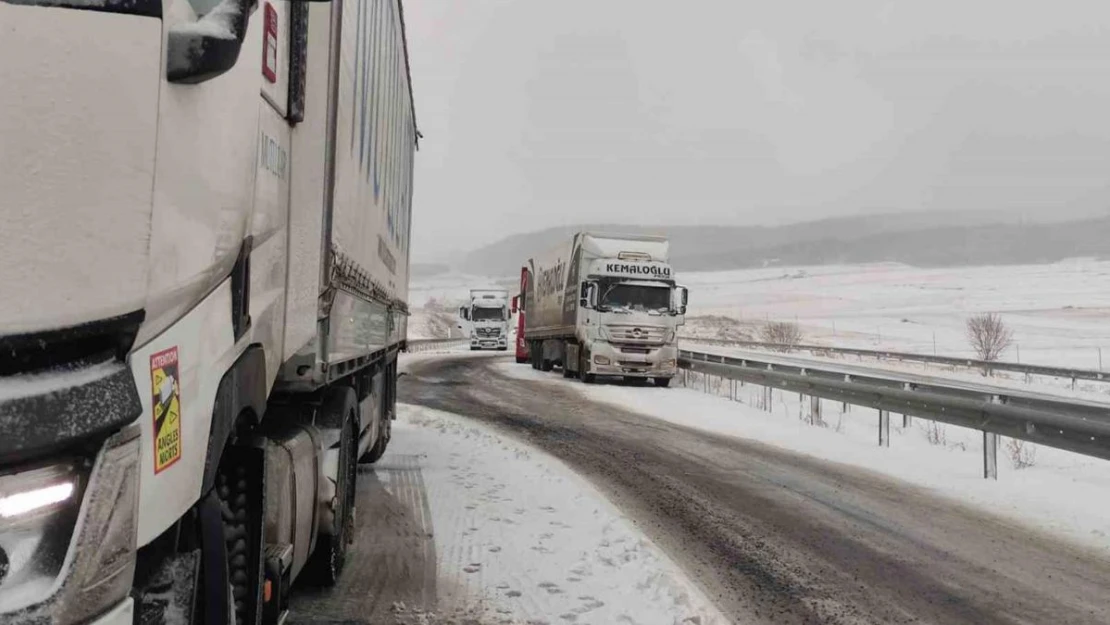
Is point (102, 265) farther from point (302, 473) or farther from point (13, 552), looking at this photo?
point (302, 473)

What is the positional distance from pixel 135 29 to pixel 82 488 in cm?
99

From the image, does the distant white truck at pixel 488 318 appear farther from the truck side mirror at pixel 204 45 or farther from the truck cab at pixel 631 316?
the truck side mirror at pixel 204 45

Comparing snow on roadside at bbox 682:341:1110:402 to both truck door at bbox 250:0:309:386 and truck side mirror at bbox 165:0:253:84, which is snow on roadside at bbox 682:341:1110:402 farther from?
truck side mirror at bbox 165:0:253:84

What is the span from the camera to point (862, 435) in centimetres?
1162

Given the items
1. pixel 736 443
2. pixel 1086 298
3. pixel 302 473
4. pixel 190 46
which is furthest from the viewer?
pixel 1086 298

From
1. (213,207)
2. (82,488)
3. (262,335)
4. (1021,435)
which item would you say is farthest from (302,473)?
(1021,435)

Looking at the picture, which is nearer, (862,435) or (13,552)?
(13,552)

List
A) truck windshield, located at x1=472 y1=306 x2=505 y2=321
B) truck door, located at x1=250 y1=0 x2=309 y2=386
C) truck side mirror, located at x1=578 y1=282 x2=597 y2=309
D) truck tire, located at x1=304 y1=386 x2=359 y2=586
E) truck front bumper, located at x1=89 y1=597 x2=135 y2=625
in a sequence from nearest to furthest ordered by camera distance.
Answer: truck front bumper, located at x1=89 y1=597 x2=135 y2=625
truck door, located at x1=250 y1=0 x2=309 y2=386
truck tire, located at x1=304 y1=386 x2=359 y2=586
truck side mirror, located at x1=578 y1=282 x2=597 y2=309
truck windshield, located at x1=472 y1=306 x2=505 y2=321

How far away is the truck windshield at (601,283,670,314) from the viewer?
64.1 feet

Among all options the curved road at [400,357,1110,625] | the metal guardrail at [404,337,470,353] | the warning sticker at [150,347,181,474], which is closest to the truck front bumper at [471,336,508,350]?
the metal guardrail at [404,337,470,353]

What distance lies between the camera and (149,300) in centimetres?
172

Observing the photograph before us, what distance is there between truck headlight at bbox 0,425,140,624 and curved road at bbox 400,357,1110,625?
346 cm

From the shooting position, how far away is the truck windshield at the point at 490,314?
149ft

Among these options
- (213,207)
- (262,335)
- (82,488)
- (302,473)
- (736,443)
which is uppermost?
(213,207)
